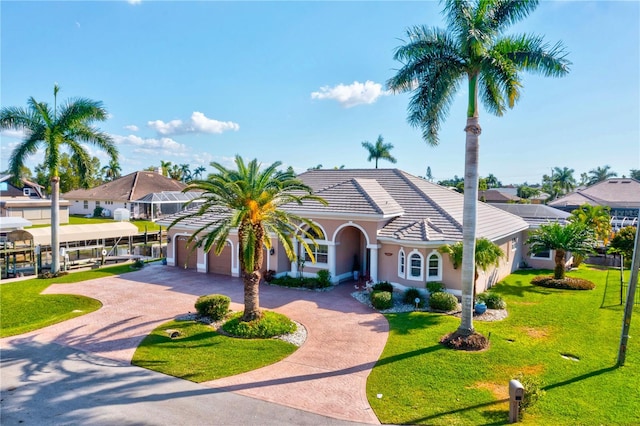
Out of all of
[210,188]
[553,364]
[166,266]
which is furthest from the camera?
[166,266]

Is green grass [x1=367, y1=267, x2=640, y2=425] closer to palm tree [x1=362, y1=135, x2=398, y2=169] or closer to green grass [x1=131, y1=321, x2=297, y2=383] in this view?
green grass [x1=131, y1=321, x2=297, y2=383]

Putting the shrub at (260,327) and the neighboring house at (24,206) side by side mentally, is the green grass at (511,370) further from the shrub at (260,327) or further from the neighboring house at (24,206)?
the neighboring house at (24,206)

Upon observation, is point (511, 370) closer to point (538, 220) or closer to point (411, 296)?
point (411, 296)

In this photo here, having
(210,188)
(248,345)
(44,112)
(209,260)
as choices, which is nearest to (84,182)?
(44,112)

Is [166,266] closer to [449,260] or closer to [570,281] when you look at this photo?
[449,260]

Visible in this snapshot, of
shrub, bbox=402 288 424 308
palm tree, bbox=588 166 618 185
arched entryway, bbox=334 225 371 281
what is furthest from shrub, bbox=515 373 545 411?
palm tree, bbox=588 166 618 185

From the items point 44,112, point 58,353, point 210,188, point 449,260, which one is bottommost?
point 58,353
